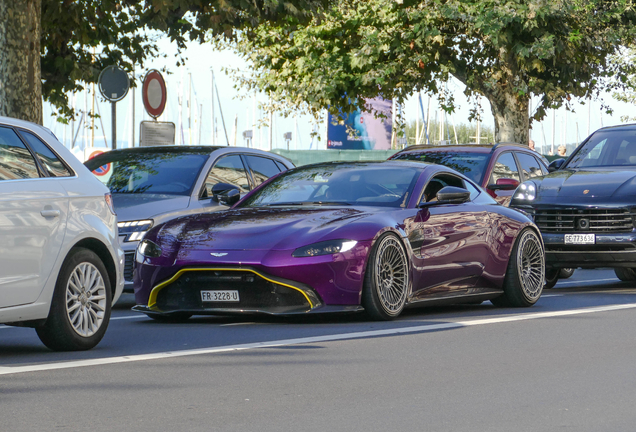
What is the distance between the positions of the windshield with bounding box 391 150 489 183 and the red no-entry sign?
5.42 meters

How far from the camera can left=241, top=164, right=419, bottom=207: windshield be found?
991 centimetres

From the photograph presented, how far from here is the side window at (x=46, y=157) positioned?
7.59 meters

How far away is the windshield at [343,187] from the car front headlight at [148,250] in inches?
50.1

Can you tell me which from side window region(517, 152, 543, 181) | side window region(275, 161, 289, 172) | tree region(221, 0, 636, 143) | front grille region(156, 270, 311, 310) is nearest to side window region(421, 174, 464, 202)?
front grille region(156, 270, 311, 310)

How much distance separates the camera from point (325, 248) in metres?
8.72

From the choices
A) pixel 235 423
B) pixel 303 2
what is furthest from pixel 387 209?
pixel 303 2

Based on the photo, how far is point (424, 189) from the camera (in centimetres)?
1010

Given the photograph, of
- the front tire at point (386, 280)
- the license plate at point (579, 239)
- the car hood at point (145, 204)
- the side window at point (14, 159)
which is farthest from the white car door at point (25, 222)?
the license plate at point (579, 239)

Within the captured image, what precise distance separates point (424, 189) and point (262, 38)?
22.4 m

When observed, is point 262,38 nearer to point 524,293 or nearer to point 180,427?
point 524,293

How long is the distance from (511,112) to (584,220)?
1679cm

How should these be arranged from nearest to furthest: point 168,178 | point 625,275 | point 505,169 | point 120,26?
1. point 168,178
2. point 625,275
3. point 505,169
4. point 120,26

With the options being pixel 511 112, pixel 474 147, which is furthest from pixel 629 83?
pixel 474 147

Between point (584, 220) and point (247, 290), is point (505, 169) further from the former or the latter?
point (247, 290)
